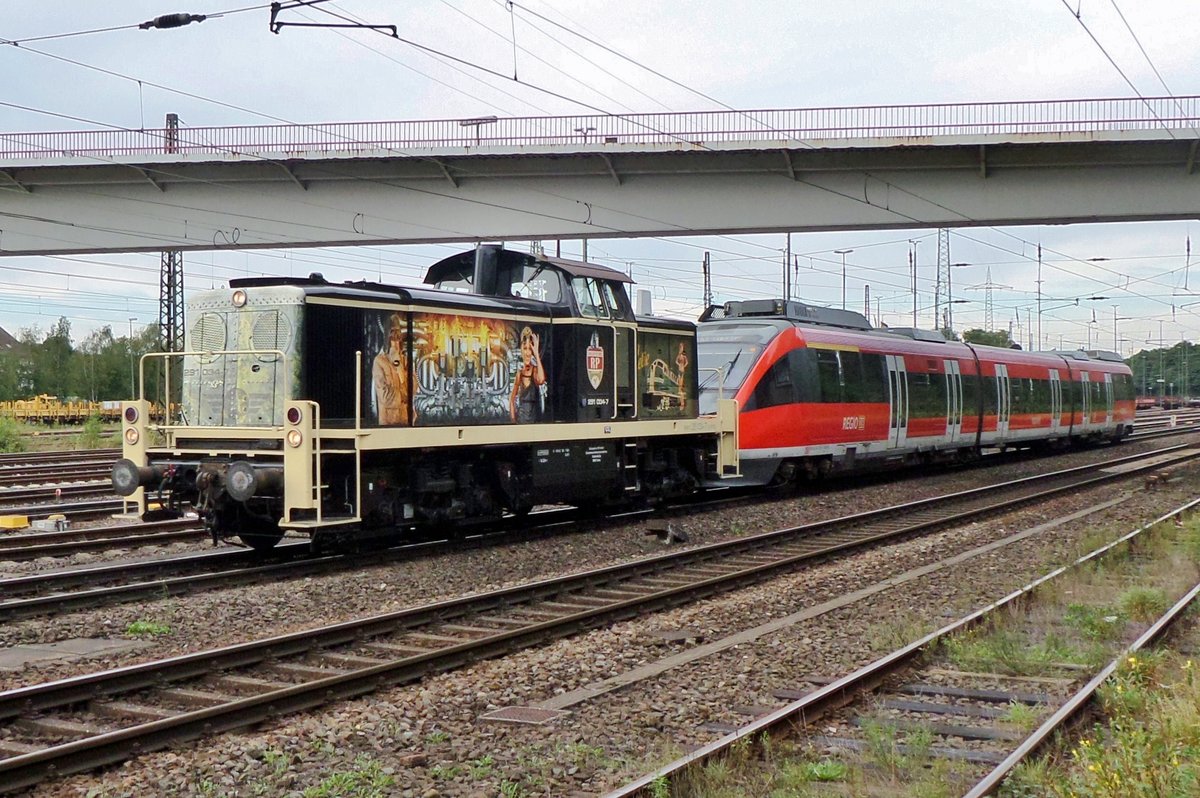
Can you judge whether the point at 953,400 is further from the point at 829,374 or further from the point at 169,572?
the point at 169,572

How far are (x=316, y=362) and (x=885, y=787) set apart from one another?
7672mm

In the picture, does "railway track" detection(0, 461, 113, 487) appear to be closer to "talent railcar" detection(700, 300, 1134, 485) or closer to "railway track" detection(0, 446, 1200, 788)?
"talent railcar" detection(700, 300, 1134, 485)

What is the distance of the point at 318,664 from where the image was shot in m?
7.69

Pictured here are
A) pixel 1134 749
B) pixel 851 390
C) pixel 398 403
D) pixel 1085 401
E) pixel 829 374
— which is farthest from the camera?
pixel 1085 401

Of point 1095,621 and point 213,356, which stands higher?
point 213,356

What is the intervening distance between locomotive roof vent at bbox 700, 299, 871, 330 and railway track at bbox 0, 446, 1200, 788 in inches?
321

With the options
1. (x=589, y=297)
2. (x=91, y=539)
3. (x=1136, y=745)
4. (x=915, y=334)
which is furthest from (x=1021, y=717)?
(x=915, y=334)

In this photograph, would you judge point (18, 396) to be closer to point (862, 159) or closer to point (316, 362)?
point (862, 159)

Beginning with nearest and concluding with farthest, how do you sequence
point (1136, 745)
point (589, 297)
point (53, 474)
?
1. point (1136, 745)
2. point (589, 297)
3. point (53, 474)

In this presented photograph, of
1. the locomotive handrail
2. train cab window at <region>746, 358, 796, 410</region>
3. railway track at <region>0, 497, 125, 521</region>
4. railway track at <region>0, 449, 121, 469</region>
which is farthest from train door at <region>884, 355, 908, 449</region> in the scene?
railway track at <region>0, 449, 121, 469</region>

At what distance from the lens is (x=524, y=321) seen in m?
13.7

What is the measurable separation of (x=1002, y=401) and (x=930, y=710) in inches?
868

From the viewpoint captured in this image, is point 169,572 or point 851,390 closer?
point 169,572

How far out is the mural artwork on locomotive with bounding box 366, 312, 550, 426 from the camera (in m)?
12.0
